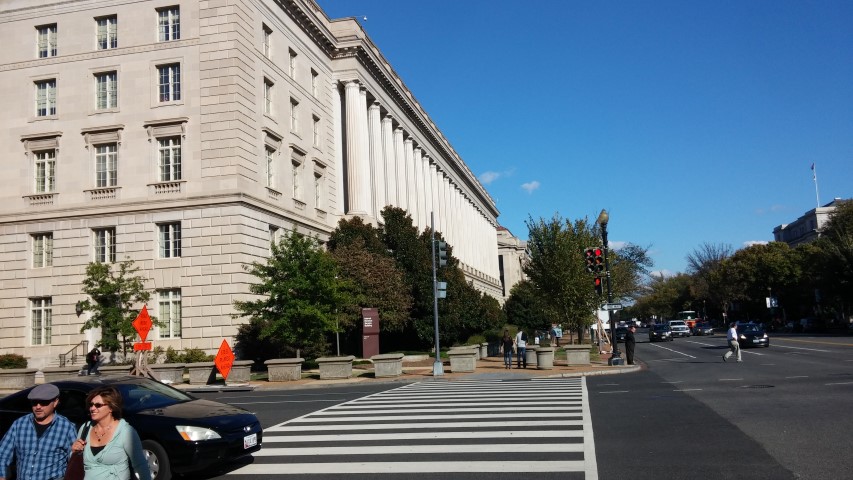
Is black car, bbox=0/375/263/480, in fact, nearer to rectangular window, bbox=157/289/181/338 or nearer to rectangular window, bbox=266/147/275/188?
rectangular window, bbox=157/289/181/338

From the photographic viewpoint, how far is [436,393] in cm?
2084

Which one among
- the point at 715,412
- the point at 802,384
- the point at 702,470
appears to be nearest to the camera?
the point at 702,470

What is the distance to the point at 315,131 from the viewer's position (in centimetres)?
4791

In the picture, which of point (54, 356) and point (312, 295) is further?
point (54, 356)

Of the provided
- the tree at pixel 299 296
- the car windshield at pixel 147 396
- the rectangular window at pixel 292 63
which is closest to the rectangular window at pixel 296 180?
the rectangular window at pixel 292 63

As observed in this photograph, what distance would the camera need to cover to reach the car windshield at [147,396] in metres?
9.77

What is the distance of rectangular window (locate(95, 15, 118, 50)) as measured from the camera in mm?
38344

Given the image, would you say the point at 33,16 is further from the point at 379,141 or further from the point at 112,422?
the point at 112,422

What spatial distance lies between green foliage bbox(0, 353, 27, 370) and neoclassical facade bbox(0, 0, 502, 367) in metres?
0.81

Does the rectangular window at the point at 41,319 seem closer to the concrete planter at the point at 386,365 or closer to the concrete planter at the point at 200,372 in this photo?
the concrete planter at the point at 200,372

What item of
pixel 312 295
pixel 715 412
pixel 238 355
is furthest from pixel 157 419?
pixel 238 355

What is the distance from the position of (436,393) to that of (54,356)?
25031 millimetres

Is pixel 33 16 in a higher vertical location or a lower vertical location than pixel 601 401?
higher

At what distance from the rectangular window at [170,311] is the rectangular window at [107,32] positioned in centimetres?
1436
